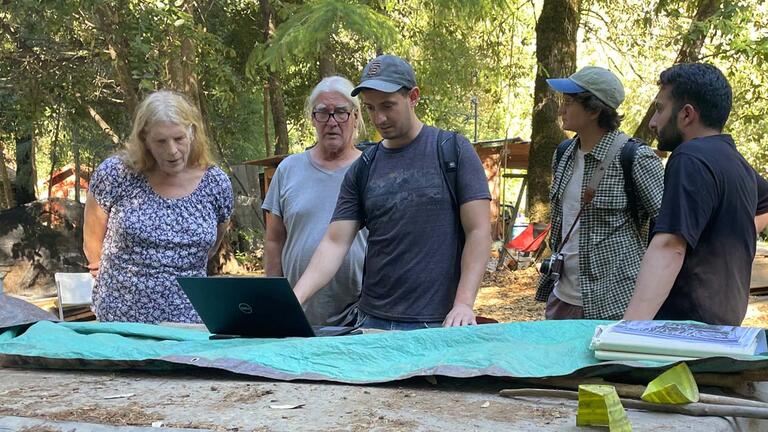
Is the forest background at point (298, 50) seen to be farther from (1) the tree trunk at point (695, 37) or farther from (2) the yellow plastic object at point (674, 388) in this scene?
(2) the yellow plastic object at point (674, 388)

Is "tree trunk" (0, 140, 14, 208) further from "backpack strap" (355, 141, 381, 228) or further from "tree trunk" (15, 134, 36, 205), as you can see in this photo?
"backpack strap" (355, 141, 381, 228)

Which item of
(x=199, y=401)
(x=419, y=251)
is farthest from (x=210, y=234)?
(x=199, y=401)

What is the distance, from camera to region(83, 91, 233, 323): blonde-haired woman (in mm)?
3168

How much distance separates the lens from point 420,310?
9.34 ft

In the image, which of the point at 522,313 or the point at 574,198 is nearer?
the point at 574,198

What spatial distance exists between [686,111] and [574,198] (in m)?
0.61

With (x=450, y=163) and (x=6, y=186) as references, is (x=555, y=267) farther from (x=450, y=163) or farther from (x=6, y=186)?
(x=6, y=186)

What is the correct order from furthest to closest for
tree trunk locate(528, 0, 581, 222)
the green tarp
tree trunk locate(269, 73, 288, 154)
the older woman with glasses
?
1. tree trunk locate(269, 73, 288, 154)
2. tree trunk locate(528, 0, 581, 222)
3. the older woman with glasses
4. the green tarp

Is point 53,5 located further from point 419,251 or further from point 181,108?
point 419,251

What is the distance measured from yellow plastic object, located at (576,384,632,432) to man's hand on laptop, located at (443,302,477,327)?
3.21 ft

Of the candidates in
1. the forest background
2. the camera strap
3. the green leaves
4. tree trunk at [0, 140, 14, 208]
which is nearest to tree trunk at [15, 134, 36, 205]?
tree trunk at [0, 140, 14, 208]

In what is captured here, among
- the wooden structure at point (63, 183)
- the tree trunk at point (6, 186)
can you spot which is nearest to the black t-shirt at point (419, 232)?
the tree trunk at point (6, 186)

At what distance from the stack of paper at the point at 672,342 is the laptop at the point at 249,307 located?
0.84 meters

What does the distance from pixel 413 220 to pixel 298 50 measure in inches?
230
